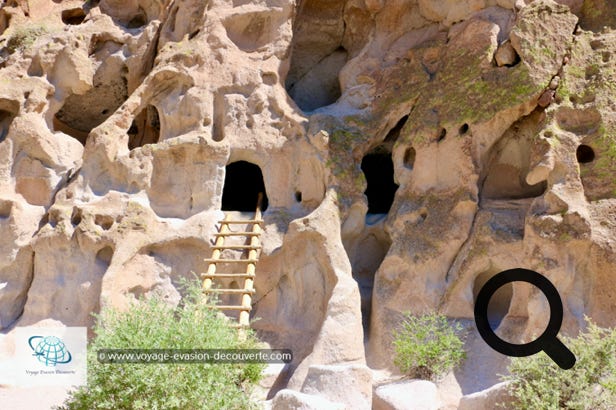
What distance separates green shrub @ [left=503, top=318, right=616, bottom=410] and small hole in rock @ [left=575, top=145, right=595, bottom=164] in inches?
100

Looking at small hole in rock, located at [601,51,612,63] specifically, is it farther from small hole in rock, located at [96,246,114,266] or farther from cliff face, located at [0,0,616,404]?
small hole in rock, located at [96,246,114,266]

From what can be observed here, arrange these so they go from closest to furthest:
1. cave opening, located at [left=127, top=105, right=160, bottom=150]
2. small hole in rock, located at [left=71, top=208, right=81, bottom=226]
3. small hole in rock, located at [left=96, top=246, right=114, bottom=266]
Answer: small hole in rock, located at [left=96, top=246, right=114, bottom=266] < small hole in rock, located at [left=71, top=208, right=81, bottom=226] < cave opening, located at [left=127, top=105, right=160, bottom=150]

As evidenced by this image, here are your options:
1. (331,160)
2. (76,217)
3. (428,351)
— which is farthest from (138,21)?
(428,351)

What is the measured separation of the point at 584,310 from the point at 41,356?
628cm

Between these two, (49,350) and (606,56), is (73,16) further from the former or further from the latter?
(606,56)

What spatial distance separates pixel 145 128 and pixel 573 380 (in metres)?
7.99

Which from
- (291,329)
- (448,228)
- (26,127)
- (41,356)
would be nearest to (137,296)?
(41,356)

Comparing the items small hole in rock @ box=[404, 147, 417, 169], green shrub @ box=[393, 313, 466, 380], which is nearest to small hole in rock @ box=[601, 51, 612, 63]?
small hole in rock @ box=[404, 147, 417, 169]

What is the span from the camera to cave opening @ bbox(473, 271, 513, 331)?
7988 millimetres

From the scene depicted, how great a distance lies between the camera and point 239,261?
8.33m

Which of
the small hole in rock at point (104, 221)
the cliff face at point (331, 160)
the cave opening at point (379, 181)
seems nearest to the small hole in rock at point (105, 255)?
the cliff face at point (331, 160)

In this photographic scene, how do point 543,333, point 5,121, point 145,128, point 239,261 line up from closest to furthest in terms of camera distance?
point 543,333
point 239,261
point 5,121
point 145,128

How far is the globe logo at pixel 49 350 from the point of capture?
8359mm

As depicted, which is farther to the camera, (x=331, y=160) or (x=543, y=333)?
(x=331, y=160)
